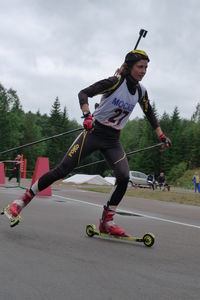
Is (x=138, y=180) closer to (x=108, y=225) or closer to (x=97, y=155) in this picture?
(x=108, y=225)

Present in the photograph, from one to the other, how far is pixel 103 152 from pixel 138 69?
1034 millimetres

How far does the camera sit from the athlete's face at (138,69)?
504 centimetres

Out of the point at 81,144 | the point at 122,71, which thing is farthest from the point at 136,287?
the point at 122,71

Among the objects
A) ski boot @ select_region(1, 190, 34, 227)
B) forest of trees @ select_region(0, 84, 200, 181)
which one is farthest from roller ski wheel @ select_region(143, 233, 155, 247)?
forest of trees @ select_region(0, 84, 200, 181)

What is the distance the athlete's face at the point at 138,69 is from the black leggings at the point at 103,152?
0.66m

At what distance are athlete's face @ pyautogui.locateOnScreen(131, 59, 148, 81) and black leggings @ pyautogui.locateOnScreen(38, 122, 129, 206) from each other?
665 mm

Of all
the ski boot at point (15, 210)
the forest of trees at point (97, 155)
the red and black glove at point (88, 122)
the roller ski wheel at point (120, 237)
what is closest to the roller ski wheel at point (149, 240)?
the roller ski wheel at point (120, 237)

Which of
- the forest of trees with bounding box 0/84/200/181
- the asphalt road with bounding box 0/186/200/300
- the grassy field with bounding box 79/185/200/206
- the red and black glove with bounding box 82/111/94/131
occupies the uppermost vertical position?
the forest of trees with bounding box 0/84/200/181

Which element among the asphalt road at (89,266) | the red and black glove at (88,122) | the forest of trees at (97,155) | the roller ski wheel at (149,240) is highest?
the forest of trees at (97,155)

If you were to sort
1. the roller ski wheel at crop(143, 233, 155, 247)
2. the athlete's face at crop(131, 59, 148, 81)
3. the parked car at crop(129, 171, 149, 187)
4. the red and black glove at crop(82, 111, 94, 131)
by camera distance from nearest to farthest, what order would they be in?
the red and black glove at crop(82, 111, 94, 131)
the roller ski wheel at crop(143, 233, 155, 247)
the athlete's face at crop(131, 59, 148, 81)
the parked car at crop(129, 171, 149, 187)

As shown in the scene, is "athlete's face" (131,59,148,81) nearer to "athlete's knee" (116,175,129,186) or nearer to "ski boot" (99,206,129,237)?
"athlete's knee" (116,175,129,186)

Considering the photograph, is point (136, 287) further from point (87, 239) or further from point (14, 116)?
point (14, 116)

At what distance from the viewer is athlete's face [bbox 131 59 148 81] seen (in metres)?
Answer: 5.04

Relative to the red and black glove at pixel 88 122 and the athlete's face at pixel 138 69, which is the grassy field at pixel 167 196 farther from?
the red and black glove at pixel 88 122
